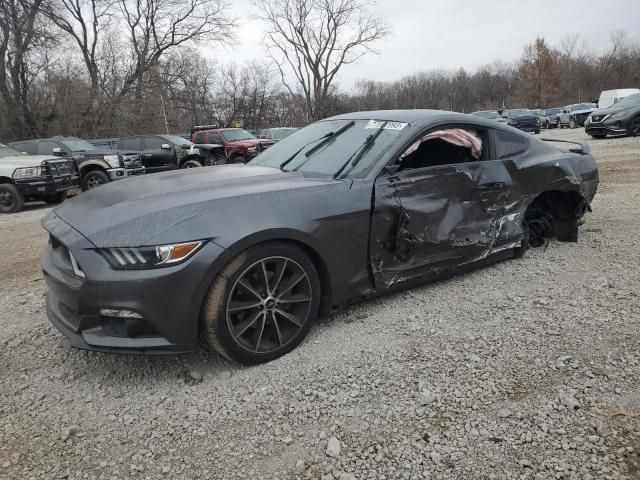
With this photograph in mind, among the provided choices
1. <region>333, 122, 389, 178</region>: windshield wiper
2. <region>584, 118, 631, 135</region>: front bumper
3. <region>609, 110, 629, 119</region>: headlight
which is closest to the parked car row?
<region>333, 122, 389, 178</region>: windshield wiper

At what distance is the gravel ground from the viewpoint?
197 centimetres

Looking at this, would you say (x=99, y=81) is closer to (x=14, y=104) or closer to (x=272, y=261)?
(x=14, y=104)

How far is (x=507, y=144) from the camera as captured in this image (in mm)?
3949

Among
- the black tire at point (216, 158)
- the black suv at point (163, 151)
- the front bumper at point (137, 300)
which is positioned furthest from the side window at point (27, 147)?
the front bumper at point (137, 300)

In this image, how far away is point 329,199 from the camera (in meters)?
2.88

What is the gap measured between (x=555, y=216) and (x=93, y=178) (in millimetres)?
10339

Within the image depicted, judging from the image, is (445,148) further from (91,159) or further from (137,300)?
(91,159)

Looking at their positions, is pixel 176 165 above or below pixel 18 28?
below

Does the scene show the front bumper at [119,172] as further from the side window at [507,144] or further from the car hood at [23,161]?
the side window at [507,144]

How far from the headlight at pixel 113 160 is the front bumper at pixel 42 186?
6.22ft

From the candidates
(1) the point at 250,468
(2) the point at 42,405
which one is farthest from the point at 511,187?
(2) the point at 42,405

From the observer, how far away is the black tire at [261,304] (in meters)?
2.49

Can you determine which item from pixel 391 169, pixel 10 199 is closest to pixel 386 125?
pixel 391 169

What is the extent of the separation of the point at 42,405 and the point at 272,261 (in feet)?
4.75
